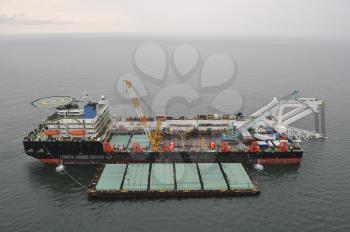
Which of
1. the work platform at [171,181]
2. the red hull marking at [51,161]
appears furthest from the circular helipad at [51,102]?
the work platform at [171,181]

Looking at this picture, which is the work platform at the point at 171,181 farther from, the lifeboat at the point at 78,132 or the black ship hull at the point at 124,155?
the lifeboat at the point at 78,132

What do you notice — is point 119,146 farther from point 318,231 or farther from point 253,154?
point 318,231

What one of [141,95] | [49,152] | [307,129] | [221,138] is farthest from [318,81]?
[49,152]

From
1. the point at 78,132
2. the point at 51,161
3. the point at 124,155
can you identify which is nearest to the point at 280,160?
the point at 124,155

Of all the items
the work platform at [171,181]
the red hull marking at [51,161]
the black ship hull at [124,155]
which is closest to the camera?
the work platform at [171,181]

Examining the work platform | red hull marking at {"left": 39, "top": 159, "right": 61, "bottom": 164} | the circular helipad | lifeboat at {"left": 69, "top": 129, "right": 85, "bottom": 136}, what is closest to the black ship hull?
red hull marking at {"left": 39, "top": 159, "right": 61, "bottom": 164}

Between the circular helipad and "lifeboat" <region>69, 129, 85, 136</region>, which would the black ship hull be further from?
the circular helipad
